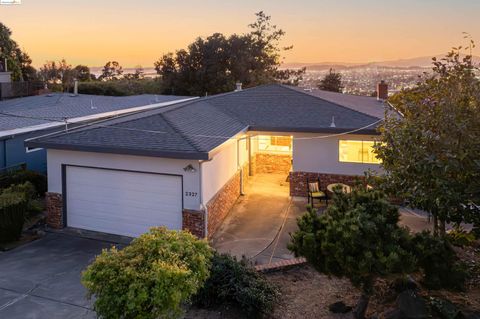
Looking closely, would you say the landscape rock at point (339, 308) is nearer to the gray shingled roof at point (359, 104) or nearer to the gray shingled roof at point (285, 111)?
the gray shingled roof at point (285, 111)

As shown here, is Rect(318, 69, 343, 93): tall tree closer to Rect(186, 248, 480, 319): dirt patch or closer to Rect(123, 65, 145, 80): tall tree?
Rect(123, 65, 145, 80): tall tree

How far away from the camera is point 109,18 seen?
3178cm

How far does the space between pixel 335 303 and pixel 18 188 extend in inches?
430

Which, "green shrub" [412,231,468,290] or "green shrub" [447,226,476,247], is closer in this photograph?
"green shrub" [412,231,468,290]

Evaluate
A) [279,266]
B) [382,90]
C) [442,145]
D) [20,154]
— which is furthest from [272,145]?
[442,145]

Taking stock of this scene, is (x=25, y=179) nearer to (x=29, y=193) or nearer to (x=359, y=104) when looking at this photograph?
(x=29, y=193)

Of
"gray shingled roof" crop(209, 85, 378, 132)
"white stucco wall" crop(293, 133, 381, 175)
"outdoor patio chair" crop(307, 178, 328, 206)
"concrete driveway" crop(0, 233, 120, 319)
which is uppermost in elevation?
"gray shingled roof" crop(209, 85, 378, 132)

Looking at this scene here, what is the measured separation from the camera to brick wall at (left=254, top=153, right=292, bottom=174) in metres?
21.0

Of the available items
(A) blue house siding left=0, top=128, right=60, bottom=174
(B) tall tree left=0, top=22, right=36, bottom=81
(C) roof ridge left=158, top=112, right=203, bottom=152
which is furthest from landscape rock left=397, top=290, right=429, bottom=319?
(B) tall tree left=0, top=22, right=36, bottom=81

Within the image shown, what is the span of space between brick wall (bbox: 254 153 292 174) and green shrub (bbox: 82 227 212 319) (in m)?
14.2

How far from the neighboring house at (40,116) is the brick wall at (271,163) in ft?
25.8

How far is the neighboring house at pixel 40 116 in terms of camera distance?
1702 centimetres

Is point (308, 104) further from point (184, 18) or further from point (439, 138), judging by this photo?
point (184, 18)

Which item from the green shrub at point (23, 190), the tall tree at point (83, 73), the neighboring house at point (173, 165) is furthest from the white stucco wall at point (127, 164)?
the tall tree at point (83, 73)
